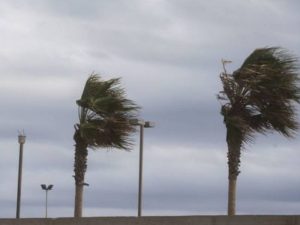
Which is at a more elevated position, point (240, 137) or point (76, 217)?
point (240, 137)

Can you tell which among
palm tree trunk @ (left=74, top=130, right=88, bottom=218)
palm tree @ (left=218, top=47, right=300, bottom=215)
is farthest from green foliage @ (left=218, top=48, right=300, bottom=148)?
palm tree trunk @ (left=74, top=130, right=88, bottom=218)

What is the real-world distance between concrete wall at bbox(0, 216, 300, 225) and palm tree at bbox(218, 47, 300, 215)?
291 cm

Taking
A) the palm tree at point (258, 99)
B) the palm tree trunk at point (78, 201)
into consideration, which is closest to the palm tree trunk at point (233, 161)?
the palm tree at point (258, 99)

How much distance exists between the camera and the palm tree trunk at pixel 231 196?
27188mm

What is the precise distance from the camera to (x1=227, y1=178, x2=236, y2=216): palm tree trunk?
27188 mm

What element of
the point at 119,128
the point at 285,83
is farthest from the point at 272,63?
the point at 119,128

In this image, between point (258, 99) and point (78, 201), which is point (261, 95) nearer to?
point (258, 99)

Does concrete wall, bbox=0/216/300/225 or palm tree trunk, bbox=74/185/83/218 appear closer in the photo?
concrete wall, bbox=0/216/300/225

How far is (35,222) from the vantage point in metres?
27.5

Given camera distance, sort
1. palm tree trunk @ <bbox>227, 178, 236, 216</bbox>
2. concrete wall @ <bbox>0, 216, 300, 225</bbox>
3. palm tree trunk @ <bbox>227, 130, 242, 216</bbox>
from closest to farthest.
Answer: concrete wall @ <bbox>0, 216, 300, 225</bbox>
palm tree trunk @ <bbox>227, 178, 236, 216</bbox>
palm tree trunk @ <bbox>227, 130, 242, 216</bbox>

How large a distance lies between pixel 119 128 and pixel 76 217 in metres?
3.71

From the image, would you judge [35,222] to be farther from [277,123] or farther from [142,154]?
[142,154]

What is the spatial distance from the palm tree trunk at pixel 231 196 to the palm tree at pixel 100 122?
3.76 meters

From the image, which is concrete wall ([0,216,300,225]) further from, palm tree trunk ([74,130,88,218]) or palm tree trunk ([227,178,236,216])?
palm tree trunk ([227,178,236,216])
